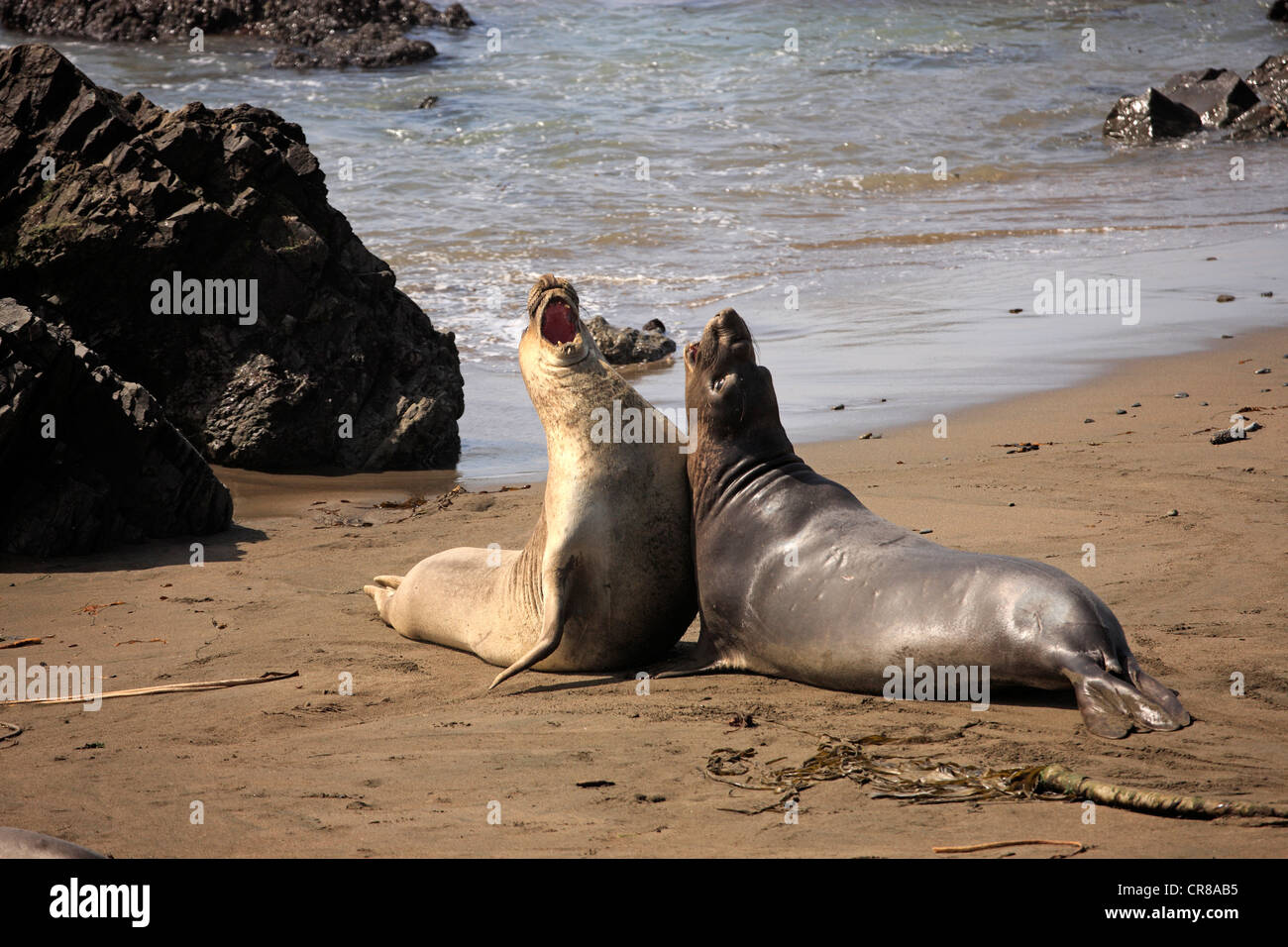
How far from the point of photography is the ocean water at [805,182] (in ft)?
35.6

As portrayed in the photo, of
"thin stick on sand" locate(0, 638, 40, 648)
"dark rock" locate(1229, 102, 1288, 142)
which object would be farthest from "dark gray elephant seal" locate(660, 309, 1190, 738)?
"dark rock" locate(1229, 102, 1288, 142)

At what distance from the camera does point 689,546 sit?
549cm

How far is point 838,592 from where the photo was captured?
475 cm

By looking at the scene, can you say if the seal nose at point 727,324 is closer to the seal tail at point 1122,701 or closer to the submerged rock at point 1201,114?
the seal tail at point 1122,701


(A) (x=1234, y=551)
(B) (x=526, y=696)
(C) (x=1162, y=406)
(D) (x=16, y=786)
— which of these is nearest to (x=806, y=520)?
(B) (x=526, y=696)

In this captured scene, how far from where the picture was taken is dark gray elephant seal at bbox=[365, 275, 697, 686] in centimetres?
528

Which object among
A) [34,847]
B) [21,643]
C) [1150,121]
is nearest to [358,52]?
[1150,121]

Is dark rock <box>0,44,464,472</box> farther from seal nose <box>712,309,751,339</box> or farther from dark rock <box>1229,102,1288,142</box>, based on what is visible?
dark rock <box>1229,102,1288,142</box>

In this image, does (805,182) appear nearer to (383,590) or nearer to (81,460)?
(81,460)

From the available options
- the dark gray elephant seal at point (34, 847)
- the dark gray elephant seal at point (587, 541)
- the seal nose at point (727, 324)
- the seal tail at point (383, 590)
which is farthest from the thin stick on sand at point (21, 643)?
the seal nose at point (727, 324)

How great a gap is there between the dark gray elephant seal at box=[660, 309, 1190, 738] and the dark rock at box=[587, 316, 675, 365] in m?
5.50

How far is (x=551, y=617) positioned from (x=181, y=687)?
1450 millimetres

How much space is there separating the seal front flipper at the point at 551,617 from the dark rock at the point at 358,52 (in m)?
25.2

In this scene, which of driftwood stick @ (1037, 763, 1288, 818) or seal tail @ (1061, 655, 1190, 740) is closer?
driftwood stick @ (1037, 763, 1288, 818)
